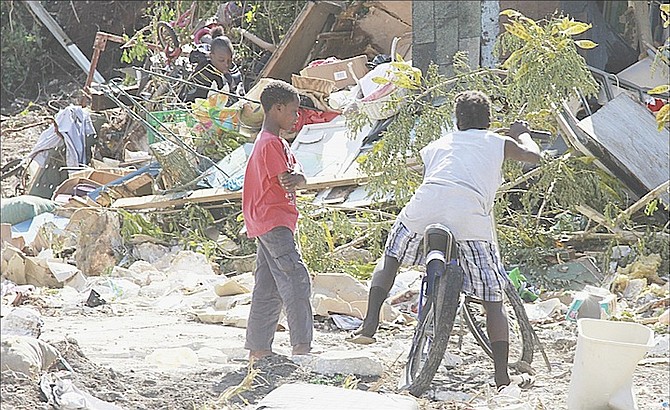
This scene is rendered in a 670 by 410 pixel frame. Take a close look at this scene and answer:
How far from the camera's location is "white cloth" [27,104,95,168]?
10.1 meters

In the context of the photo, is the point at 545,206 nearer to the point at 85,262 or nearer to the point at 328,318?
the point at 328,318

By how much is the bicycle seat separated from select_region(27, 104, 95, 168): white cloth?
669 centimetres

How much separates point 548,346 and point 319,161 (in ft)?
11.6

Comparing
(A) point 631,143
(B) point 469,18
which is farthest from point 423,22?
(A) point 631,143

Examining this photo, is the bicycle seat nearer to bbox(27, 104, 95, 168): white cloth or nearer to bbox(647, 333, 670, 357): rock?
bbox(647, 333, 670, 357): rock

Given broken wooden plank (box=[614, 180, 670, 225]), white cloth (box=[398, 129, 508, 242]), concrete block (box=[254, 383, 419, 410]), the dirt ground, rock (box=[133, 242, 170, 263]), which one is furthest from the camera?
rock (box=[133, 242, 170, 263])

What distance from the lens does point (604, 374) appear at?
356 cm

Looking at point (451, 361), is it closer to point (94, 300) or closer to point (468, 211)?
point (468, 211)

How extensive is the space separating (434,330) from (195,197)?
4406 mm

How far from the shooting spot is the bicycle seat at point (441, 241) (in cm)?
409

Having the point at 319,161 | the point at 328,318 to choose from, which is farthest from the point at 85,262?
the point at 328,318

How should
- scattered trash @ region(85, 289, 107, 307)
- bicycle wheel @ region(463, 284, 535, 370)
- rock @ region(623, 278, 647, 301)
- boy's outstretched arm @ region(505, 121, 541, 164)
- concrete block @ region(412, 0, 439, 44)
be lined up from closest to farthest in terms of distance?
1. boy's outstretched arm @ region(505, 121, 541, 164)
2. bicycle wheel @ region(463, 284, 535, 370)
3. rock @ region(623, 278, 647, 301)
4. scattered trash @ region(85, 289, 107, 307)
5. concrete block @ region(412, 0, 439, 44)

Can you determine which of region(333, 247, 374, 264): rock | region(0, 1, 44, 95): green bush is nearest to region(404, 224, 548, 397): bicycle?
region(333, 247, 374, 264): rock

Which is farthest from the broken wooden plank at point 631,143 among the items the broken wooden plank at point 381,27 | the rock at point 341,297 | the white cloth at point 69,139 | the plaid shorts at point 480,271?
the white cloth at point 69,139
